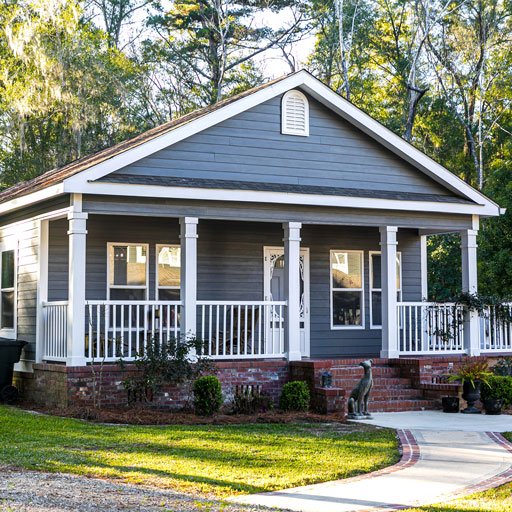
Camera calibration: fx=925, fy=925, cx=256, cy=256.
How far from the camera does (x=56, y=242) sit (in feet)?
54.1

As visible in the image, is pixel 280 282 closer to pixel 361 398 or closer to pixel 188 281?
pixel 188 281

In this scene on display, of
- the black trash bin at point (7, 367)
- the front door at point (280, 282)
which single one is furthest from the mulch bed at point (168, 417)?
the front door at point (280, 282)

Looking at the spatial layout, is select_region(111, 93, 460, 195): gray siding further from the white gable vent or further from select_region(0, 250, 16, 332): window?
select_region(0, 250, 16, 332): window

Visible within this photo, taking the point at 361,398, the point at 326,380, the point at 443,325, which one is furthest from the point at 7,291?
the point at 443,325

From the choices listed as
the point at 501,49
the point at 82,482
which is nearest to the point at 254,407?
the point at 82,482

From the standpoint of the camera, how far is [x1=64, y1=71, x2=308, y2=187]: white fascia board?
564 inches

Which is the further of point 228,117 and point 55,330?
point 228,117

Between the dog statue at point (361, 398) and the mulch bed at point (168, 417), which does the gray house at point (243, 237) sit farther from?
the dog statue at point (361, 398)

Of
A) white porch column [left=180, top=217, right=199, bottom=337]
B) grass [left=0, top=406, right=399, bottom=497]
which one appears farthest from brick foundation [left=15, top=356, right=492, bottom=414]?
grass [left=0, top=406, right=399, bottom=497]

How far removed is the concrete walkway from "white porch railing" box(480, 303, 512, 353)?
16.4 ft

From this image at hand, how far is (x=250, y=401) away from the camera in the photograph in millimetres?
14297

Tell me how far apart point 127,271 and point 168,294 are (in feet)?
2.93

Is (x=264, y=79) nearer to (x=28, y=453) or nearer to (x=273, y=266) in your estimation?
(x=273, y=266)

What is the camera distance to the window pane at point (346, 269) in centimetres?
1873
